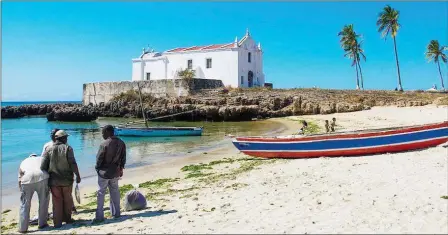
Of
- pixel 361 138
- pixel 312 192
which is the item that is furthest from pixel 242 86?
pixel 312 192

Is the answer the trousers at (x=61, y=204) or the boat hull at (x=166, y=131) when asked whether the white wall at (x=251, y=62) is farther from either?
the trousers at (x=61, y=204)

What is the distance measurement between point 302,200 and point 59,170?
4.47 metres

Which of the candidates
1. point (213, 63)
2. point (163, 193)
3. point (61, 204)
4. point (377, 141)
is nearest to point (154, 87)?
point (213, 63)

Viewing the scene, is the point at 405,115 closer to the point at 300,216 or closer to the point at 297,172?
the point at 297,172

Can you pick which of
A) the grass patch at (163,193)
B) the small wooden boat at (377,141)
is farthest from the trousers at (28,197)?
the small wooden boat at (377,141)

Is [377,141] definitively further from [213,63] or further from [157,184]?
[213,63]

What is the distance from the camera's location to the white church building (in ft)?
155

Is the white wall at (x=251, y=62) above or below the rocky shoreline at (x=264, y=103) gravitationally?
above

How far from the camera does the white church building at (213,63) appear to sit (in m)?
47.1

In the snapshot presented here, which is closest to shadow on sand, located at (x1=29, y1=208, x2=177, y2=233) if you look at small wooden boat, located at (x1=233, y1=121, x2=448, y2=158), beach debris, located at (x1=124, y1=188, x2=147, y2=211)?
beach debris, located at (x1=124, y1=188, x2=147, y2=211)

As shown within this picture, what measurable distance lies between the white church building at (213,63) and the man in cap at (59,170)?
40925 mm

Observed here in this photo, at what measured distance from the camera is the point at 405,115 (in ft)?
95.9

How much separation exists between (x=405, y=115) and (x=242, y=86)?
898 inches

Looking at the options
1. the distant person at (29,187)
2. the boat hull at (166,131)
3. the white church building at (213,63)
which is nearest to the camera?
the distant person at (29,187)
